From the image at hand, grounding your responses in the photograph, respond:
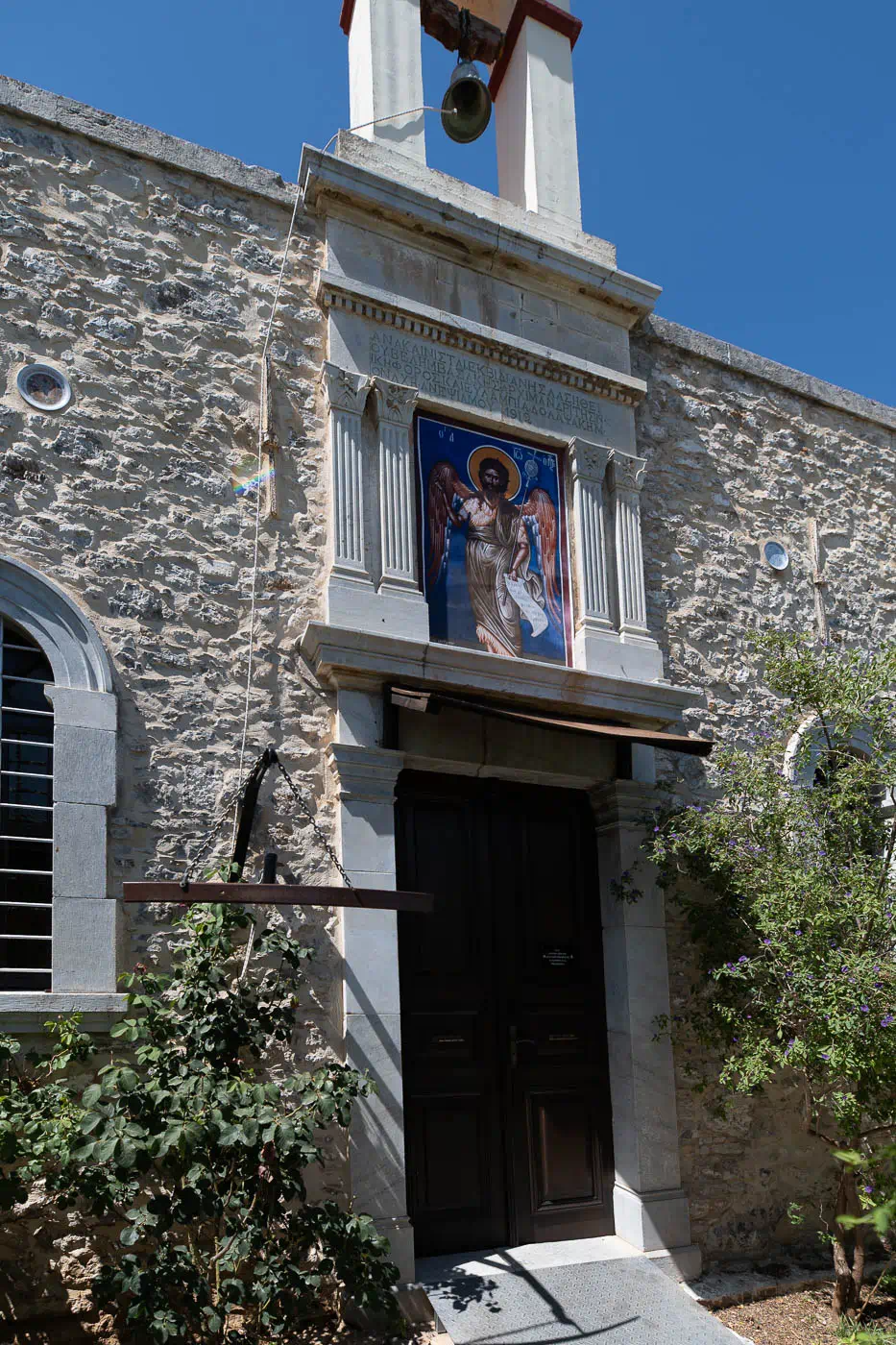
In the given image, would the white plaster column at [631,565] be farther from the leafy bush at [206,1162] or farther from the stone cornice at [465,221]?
the leafy bush at [206,1162]

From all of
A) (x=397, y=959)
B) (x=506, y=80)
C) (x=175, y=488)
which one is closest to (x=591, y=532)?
(x=175, y=488)

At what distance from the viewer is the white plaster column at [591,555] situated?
6.56 m

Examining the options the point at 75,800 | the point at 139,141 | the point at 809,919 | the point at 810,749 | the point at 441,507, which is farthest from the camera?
the point at 810,749

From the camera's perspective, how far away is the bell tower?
680 centimetres

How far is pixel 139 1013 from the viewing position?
4789 millimetres

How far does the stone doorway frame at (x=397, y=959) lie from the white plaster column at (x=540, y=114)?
10.7ft

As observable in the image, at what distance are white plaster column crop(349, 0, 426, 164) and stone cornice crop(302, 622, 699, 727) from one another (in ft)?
10.1

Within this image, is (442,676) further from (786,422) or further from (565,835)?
(786,422)

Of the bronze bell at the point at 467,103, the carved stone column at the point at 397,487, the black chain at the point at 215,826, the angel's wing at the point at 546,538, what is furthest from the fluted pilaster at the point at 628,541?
the black chain at the point at 215,826

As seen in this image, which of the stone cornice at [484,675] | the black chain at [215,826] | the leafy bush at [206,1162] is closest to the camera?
the leafy bush at [206,1162]

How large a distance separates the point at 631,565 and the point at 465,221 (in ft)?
7.21

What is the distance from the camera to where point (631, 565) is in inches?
271

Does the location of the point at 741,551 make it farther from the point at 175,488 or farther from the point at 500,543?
the point at 175,488

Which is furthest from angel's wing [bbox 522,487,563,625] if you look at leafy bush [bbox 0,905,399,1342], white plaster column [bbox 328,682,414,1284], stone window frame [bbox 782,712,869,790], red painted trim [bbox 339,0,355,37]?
red painted trim [bbox 339,0,355,37]
